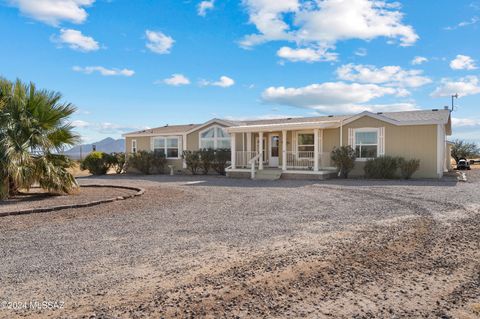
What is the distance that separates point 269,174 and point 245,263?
15.0m

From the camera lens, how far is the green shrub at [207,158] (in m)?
22.8

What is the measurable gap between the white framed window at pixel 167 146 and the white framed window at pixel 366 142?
1172 cm

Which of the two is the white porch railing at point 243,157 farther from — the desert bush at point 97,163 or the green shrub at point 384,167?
the desert bush at point 97,163

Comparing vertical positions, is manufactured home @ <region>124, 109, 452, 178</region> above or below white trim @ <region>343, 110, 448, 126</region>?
below

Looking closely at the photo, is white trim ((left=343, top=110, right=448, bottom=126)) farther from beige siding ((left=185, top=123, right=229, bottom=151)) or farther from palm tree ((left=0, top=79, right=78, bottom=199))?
palm tree ((left=0, top=79, right=78, bottom=199))

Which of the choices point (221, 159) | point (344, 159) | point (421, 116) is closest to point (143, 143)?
point (221, 159)

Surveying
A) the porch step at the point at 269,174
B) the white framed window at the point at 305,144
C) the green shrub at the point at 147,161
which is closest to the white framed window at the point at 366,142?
the white framed window at the point at 305,144

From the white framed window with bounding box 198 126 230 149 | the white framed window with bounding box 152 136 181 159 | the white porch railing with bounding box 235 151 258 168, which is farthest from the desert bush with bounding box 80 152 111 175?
the white porch railing with bounding box 235 151 258 168

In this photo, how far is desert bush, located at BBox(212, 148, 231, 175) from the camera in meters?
22.5

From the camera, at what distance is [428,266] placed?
468 cm

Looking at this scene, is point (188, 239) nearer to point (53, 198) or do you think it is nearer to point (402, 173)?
point (53, 198)

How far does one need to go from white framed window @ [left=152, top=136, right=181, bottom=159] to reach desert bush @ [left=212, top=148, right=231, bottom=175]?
11.8 ft

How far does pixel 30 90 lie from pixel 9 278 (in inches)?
330

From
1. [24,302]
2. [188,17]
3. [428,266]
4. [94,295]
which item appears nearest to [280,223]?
[428,266]
